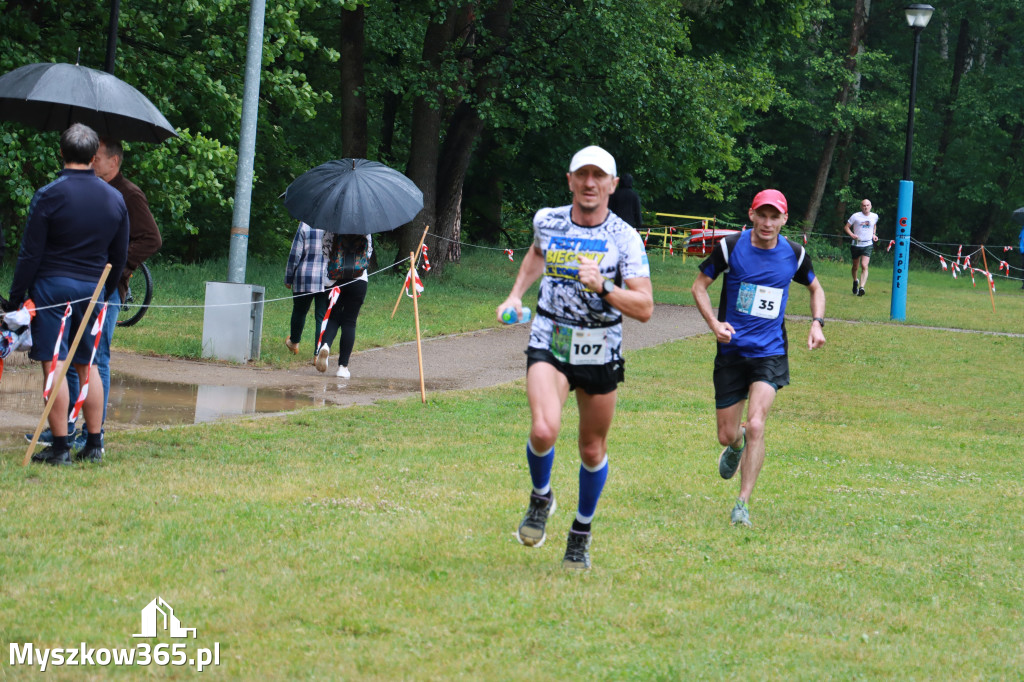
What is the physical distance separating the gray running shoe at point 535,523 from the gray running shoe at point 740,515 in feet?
5.35

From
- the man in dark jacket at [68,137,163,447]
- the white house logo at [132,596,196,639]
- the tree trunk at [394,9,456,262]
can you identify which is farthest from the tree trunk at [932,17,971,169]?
the white house logo at [132,596,196,639]

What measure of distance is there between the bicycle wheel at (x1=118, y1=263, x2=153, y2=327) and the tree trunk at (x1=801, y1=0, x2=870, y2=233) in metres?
31.0

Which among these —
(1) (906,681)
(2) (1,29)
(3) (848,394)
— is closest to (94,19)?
(2) (1,29)

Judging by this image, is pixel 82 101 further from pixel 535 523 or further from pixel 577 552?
pixel 577 552

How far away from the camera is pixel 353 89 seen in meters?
23.8

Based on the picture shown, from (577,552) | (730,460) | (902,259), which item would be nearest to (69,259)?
(577,552)

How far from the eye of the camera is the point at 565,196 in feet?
108

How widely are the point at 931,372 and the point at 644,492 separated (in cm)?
954

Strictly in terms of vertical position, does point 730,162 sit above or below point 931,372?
above

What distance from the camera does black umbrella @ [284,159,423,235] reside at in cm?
1207

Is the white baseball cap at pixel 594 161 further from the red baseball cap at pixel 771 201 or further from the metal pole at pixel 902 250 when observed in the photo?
the metal pole at pixel 902 250

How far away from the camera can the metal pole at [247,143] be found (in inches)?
516

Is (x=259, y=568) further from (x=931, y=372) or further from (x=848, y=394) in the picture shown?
(x=931, y=372)

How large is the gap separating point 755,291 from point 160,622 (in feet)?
13.9
